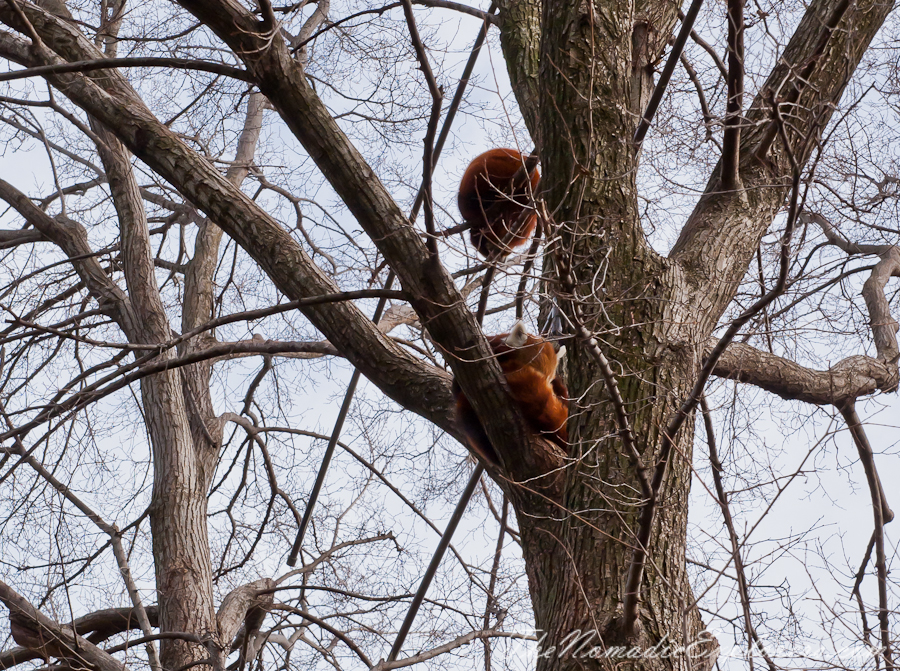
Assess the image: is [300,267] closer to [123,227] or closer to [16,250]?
[123,227]

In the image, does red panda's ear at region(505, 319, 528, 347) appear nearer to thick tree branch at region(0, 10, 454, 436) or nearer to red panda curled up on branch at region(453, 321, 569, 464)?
red panda curled up on branch at region(453, 321, 569, 464)

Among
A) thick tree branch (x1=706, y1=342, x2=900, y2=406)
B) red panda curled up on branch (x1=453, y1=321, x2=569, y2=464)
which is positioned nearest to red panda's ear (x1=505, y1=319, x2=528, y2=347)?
red panda curled up on branch (x1=453, y1=321, x2=569, y2=464)

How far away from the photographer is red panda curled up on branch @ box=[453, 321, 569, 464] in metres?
2.90

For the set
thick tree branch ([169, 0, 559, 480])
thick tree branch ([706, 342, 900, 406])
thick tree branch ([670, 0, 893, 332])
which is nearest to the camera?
thick tree branch ([169, 0, 559, 480])

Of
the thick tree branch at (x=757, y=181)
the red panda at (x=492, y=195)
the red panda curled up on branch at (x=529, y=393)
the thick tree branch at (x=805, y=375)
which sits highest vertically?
the red panda at (x=492, y=195)

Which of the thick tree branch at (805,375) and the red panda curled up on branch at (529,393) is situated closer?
the red panda curled up on branch at (529,393)

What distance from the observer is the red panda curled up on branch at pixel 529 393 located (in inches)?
114

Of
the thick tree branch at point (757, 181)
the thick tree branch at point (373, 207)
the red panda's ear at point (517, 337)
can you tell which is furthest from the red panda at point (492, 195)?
the thick tree branch at point (373, 207)

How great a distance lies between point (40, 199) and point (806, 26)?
5340mm

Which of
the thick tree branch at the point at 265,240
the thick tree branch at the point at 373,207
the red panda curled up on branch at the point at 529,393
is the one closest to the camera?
the thick tree branch at the point at 373,207

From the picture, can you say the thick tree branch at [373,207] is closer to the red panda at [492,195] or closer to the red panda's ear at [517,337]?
the red panda's ear at [517,337]

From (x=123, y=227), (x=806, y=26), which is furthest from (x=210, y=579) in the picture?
(x=806, y=26)

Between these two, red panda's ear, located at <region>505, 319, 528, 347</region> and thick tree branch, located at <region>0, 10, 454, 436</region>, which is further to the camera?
thick tree branch, located at <region>0, 10, 454, 436</region>

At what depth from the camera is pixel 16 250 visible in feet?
19.0
